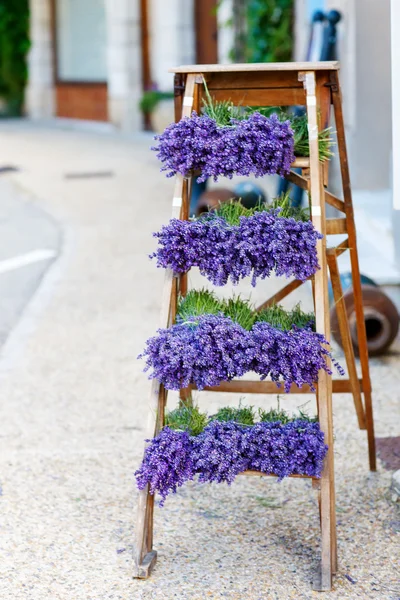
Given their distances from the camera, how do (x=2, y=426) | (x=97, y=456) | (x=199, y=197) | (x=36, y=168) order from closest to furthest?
(x=97, y=456), (x=2, y=426), (x=199, y=197), (x=36, y=168)

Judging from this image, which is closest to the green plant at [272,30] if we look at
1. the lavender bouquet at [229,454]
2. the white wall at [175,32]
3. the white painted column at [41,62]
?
the white wall at [175,32]

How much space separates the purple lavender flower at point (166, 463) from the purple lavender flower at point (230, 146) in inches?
31.5

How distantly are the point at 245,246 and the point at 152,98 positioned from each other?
1350cm

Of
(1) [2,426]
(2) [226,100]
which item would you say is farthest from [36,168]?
(2) [226,100]

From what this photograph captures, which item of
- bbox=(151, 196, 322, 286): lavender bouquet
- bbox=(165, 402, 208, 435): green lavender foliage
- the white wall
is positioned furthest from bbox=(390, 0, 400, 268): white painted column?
the white wall

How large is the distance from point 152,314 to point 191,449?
3249mm

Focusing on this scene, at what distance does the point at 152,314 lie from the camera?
243 inches

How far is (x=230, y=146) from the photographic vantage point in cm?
295

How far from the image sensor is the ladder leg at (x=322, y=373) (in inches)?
114

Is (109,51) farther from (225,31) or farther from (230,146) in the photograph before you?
(230,146)

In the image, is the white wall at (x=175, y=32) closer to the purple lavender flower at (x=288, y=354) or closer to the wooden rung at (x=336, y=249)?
the wooden rung at (x=336, y=249)

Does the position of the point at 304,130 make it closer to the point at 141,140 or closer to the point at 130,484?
the point at 130,484

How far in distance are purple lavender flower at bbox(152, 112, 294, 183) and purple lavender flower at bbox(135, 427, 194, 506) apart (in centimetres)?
80

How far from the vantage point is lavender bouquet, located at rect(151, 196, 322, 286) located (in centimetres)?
290
